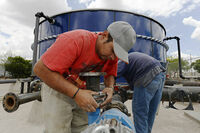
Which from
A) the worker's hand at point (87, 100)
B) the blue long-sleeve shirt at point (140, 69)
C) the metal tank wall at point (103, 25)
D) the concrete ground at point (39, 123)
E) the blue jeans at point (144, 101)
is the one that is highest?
the metal tank wall at point (103, 25)

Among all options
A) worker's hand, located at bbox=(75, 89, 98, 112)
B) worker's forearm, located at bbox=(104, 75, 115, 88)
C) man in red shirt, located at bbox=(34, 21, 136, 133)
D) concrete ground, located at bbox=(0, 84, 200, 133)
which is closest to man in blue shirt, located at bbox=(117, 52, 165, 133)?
worker's forearm, located at bbox=(104, 75, 115, 88)

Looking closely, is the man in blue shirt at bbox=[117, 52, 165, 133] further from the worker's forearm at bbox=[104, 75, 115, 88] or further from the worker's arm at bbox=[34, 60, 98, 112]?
the worker's arm at bbox=[34, 60, 98, 112]

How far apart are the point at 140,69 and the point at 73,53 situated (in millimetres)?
1540

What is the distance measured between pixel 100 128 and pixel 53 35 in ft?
16.4

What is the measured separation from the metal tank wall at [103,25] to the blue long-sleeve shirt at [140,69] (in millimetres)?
2352

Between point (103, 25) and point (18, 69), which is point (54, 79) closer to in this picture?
point (103, 25)

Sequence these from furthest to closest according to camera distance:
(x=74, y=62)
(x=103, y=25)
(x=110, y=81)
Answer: (x=103, y=25) < (x=110, y=81) < (x=74, y=62)

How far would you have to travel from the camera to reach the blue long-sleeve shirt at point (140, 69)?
2.26 m

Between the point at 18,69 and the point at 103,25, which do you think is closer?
the point at 103,25

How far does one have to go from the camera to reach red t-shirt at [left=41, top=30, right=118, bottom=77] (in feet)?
3.43

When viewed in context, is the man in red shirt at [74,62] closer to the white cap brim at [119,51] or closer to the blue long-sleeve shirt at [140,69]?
the white cap brim at [119,51]

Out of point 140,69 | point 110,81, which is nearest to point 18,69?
point 140,69

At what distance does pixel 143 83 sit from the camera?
2.24m

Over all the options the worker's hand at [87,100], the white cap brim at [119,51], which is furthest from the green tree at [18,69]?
the white cap brim at [119,51]
